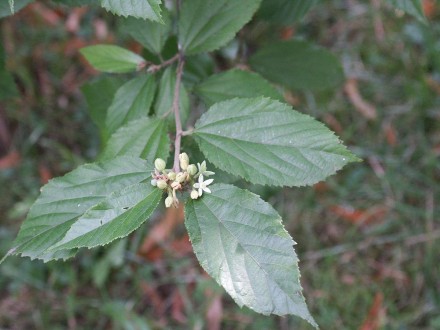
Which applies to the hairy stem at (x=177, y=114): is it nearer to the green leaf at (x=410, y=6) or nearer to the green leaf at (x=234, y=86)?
Result: the green leaf at (x=234, y=86)

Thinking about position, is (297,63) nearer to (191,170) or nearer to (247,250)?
(191,170)

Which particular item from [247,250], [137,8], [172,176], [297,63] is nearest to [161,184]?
[172,176]

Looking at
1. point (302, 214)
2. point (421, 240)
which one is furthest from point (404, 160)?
point (302, 214)

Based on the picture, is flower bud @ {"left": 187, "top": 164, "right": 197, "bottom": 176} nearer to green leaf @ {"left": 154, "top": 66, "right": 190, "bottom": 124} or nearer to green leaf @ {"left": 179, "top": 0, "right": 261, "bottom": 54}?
green leaf @ {"left": 154, "top": 66, "right": 190, "bottom": 124}

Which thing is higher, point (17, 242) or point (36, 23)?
point (36, 23)

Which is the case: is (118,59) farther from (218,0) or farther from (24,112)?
(24,112)
